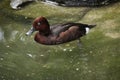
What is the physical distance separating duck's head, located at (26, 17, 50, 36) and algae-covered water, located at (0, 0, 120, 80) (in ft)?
0.66

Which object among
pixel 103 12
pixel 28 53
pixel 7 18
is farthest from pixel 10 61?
pixel 103 12

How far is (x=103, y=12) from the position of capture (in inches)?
322

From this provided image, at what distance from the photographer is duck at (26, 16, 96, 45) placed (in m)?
Answer: 7.20

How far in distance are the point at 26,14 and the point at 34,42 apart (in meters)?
1.16

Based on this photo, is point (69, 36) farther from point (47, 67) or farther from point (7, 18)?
point (7, 18)

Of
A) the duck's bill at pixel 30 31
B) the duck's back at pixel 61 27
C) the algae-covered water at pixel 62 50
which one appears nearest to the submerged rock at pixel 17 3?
the algae-covered water at pixel 62 50

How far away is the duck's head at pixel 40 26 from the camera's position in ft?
23.8

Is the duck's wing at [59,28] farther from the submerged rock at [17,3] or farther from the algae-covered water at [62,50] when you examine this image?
the submerged rock at [17,3]

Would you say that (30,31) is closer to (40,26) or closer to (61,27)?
(40,26)

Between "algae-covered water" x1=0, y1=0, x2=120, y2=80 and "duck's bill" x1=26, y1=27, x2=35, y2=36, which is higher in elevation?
"duck's bill" x1=26, y1=27, x2=35, y2=36

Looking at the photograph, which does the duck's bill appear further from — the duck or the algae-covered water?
the algae-covered water

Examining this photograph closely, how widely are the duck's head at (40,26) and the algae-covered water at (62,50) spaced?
0.66 feet

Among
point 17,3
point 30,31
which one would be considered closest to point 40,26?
point 30,31

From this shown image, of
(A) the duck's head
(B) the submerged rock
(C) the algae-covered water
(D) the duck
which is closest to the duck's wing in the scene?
(D) the duck
